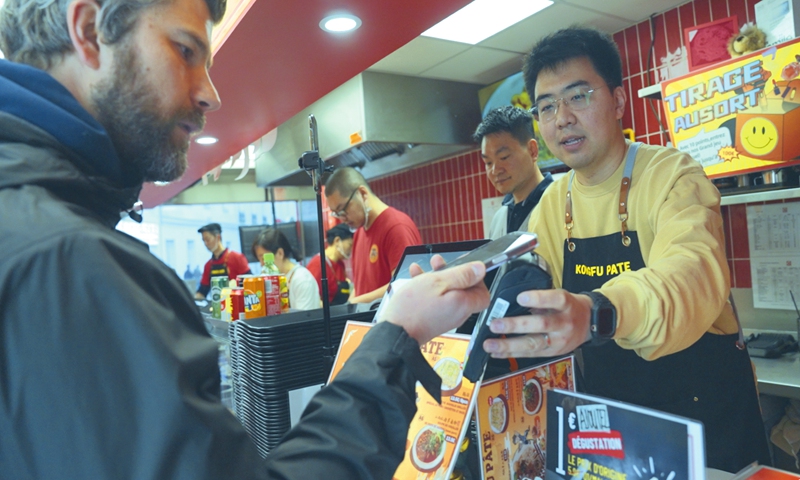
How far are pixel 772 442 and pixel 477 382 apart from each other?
7.97ft

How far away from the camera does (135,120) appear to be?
764 millimetres

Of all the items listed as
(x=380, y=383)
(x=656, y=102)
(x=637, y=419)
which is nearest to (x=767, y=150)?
(x=656, y=102)

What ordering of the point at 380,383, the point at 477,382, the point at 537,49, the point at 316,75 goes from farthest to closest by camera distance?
1. the point at 316,75
2. the point at 537,49
3. the point at 477,382
4. the point at 380,383

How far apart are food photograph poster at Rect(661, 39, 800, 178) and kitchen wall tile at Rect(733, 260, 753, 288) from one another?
772mm

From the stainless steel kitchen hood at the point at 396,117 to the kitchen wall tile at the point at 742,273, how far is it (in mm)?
2305

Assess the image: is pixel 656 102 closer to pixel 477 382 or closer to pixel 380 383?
pixel 477 382

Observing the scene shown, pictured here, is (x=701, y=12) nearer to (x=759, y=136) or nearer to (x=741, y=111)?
(x=741, y=111)

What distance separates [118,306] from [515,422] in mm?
689

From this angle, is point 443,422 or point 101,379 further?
point 443,422

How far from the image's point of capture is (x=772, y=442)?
2.47 metres

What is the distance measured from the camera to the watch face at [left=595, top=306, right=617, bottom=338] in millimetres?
889

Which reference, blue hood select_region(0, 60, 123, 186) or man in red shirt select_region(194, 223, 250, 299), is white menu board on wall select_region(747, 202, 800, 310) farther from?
man in red shirt select_region(194, 223, 250, 299)

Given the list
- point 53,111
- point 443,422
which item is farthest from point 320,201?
point 53,111

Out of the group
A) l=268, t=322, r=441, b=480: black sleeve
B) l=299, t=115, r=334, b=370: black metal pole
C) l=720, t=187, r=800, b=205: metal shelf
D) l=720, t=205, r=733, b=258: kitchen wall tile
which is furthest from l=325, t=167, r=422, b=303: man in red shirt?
l=268, t=322, r=441, b=480: black sleeve
